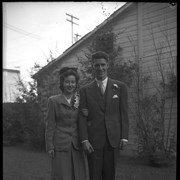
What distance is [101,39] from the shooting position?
3871 mm

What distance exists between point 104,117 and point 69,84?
474 millimetres

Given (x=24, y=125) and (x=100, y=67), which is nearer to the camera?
(x=100, y=67)

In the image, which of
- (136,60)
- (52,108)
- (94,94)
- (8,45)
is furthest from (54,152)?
(136,60)

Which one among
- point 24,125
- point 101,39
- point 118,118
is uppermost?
point 101,39

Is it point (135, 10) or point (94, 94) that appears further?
point (135, 10)

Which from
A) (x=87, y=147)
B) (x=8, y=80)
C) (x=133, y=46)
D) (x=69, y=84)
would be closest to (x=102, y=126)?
(x=87, y=147)

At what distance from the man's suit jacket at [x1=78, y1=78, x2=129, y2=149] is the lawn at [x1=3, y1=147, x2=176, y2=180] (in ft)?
2.86

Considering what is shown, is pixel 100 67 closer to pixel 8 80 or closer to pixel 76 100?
pixel 76 100

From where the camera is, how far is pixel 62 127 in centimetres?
286

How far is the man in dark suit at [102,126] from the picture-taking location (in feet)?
9.15

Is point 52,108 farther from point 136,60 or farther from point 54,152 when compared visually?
point 136,60

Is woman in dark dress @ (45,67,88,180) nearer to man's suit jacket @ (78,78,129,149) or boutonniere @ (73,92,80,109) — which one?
boutonniere @ (73,92,80,109)

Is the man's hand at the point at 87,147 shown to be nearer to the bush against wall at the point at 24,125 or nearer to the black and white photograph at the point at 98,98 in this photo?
the black and white photograph at the point at 98,98

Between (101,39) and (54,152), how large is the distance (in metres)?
1.73
